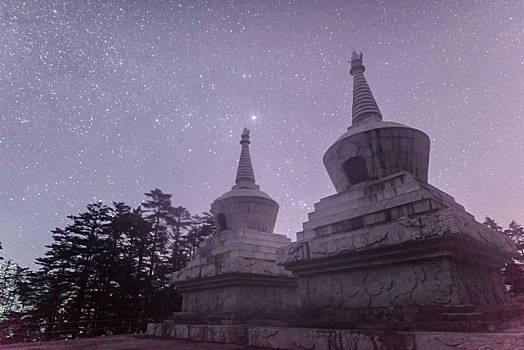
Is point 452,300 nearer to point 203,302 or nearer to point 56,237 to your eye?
point 203,302

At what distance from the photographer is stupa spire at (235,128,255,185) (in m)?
16.9

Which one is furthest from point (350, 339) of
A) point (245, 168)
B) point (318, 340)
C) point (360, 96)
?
point (245, 168)

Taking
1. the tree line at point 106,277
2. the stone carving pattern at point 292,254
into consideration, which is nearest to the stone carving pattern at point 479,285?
the stone carving pattern at point 292,254

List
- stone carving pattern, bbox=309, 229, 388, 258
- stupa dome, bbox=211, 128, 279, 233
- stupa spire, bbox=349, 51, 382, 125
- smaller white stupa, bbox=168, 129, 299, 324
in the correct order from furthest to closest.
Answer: stupa dome, bbox=211, 128, 279, 233
stupa spire, bbox=349, 51, 382, 125
smaller white stupa, bbox=168, 129, 299, 324
stone carving pattern, bbox=309, 229, 388, 258

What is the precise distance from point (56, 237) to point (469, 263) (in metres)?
33.3

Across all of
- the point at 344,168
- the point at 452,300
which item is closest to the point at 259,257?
the point at 344,168

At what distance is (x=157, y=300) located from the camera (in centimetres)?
2791

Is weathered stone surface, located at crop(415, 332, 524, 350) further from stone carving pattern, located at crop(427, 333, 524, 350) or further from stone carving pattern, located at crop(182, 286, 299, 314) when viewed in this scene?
stone carving pattern, located at crop(182, 286, 299, 314)

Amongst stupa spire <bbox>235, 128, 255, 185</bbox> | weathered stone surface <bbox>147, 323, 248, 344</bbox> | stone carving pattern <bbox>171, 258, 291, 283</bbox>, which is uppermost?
stupa spire <bbox>235, 128, 255, 185</bbox>

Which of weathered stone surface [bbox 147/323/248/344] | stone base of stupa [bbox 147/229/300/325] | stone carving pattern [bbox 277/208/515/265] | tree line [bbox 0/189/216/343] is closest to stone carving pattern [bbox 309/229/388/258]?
stone carving pattern [bbox 277/208/515/265]

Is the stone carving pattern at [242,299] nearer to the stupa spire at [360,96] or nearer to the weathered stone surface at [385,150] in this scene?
the weathered stone surface at [385,150]

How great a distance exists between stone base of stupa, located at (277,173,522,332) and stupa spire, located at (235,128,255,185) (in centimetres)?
743

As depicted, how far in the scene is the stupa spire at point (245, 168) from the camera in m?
16.9

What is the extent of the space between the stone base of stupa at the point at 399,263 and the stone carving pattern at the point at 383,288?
0.07 feet
